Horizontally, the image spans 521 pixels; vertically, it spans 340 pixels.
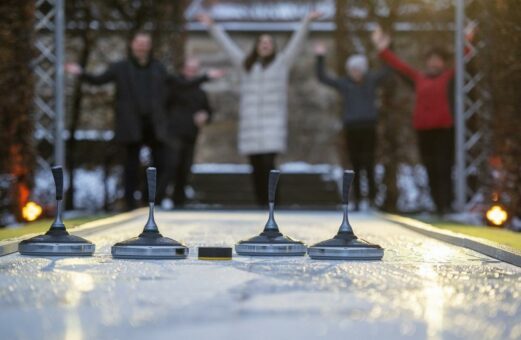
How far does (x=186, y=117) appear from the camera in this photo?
12.4 m

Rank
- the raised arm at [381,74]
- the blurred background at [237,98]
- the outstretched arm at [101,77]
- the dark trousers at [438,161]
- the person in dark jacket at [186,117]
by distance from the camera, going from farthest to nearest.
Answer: the person in dark jacket at [186,117] < the raised arm at [381,74] < the dark trousers at [438,161] < the outstretched arm at [101,77] < the blurred background at [237,98]

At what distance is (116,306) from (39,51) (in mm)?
6612


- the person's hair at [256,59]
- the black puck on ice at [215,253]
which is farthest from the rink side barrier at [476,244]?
the person's hair at [256,59]

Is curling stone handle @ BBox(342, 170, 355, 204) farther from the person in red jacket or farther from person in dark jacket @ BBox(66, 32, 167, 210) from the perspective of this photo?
the person in red jacket

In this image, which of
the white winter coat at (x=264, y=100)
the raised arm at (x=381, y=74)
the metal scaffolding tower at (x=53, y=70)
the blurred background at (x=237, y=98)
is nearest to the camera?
the blurred background at (x=237, y=98)

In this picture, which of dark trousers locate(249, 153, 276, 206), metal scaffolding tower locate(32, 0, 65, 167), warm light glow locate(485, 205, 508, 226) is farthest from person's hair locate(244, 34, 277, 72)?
warm light glow locate(485, 205, 508, 226)

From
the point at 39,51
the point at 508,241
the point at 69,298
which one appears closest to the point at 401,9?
the point at 39,51

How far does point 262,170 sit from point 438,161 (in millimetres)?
2036

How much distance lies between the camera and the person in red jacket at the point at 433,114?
456 inches

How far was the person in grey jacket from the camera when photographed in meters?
12.0

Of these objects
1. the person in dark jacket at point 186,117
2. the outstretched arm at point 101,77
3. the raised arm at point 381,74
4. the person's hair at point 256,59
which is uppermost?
the person's hair at point 256,59

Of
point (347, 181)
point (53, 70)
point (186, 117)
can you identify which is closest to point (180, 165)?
point (186, 117)

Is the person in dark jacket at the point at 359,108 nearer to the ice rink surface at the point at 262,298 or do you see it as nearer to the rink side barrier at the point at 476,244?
the rink side barrier at the point at 476,244

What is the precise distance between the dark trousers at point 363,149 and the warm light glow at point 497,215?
2759 mm
